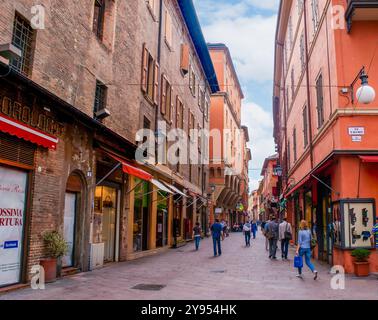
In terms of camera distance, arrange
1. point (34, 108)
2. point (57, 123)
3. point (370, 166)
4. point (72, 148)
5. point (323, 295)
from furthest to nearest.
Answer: point (370, 166)
point (72, 148)
point (57, 123)
point (34, 108)
point (323, 295)

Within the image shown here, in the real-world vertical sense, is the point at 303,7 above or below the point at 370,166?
above

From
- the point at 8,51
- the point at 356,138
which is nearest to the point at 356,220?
the point at 356,138

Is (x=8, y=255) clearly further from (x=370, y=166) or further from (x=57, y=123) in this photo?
(x=370, y=166)

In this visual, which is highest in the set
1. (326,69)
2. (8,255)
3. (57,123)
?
(326,69)

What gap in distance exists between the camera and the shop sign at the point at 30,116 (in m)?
8.98

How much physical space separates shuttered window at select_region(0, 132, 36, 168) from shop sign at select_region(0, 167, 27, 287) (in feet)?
0.84

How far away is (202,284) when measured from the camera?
34.3ft

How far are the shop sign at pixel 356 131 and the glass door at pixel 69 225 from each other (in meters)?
8.99

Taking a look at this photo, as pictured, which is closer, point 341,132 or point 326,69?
point 341,132

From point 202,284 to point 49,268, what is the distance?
3867 mm

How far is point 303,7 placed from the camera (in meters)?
20.1

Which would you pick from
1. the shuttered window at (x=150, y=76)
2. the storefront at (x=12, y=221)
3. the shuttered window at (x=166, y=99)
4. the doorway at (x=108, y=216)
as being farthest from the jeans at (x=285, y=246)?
the storefront at (x=12, y=221)
